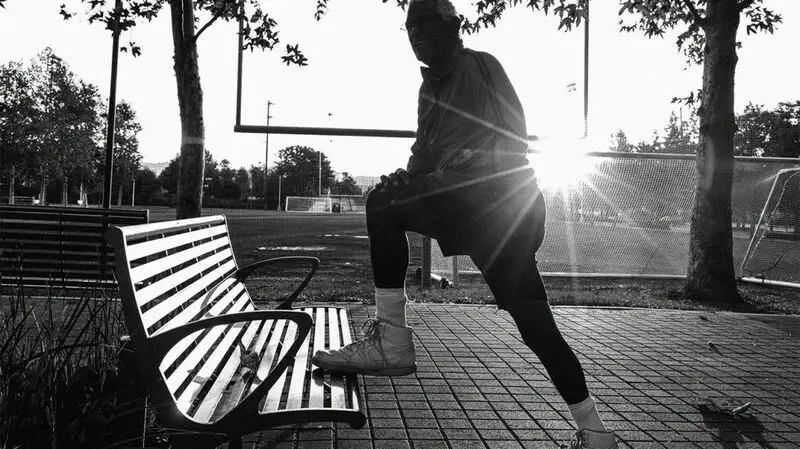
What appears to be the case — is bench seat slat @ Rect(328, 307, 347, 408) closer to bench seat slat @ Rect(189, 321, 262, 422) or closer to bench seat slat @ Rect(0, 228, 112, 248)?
bench seat slat @ Rect(189, 321, 262, 422)

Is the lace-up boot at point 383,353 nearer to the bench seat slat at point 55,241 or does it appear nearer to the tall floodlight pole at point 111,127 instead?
the bench seat slat at point 55,241

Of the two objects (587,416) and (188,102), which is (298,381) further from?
(188,102)

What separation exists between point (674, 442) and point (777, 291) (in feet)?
28.5

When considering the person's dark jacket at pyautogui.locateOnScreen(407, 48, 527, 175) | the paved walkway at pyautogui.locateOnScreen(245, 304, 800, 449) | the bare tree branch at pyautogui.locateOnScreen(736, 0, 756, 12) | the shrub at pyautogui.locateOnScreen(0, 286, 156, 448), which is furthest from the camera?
the bare tree branch at pyautogui.locateOnScreen(736, 0, 756, 12)

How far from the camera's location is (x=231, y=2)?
5.87m

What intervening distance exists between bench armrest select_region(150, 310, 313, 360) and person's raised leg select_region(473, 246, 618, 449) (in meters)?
0.68

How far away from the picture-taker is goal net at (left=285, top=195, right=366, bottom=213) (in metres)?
73.4

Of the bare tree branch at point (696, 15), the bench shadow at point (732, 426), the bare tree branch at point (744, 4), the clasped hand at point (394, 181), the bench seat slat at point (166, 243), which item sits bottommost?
the bench shadow at point (732, 426)

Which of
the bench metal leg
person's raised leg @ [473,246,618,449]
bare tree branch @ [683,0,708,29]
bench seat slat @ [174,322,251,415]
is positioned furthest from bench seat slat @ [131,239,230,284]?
bare tree branch @ [683,0,708,29]

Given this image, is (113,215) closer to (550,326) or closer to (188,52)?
(188,52)

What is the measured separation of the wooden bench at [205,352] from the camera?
7.43 ft

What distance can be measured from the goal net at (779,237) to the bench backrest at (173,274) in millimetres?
10093

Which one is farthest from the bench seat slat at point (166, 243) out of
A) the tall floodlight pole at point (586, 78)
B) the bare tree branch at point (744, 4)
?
the bare tree branch at point (744, 4)

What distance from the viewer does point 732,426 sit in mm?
3697
